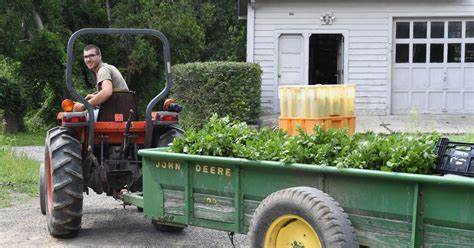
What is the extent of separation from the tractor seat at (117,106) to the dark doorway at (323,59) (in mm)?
14105

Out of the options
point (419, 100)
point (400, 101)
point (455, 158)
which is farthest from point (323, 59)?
point (455, 158)

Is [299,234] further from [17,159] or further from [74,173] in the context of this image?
[17,159]

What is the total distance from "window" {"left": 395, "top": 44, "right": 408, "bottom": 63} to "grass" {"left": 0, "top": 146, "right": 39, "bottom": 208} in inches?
418

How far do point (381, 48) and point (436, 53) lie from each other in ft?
4.98

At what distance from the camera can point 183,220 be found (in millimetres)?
6176

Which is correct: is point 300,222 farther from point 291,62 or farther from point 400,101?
point 400,101

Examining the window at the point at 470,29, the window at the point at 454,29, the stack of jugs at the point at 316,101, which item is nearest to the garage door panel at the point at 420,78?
the window at the point at 454,29

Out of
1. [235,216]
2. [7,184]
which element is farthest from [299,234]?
[7,184]

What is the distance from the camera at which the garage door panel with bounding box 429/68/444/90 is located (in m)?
19.8

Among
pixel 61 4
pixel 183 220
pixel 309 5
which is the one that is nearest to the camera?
pixel 183 220

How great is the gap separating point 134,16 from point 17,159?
1247 centimetres

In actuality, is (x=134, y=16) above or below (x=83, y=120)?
above

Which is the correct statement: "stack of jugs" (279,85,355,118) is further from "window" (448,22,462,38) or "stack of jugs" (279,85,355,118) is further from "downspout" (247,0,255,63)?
"window" (448,22,462,38)

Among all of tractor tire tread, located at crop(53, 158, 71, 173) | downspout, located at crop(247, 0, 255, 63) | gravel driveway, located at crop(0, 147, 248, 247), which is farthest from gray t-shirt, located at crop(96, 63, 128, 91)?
downspout, located at crop(247, 0, 255, 63)
